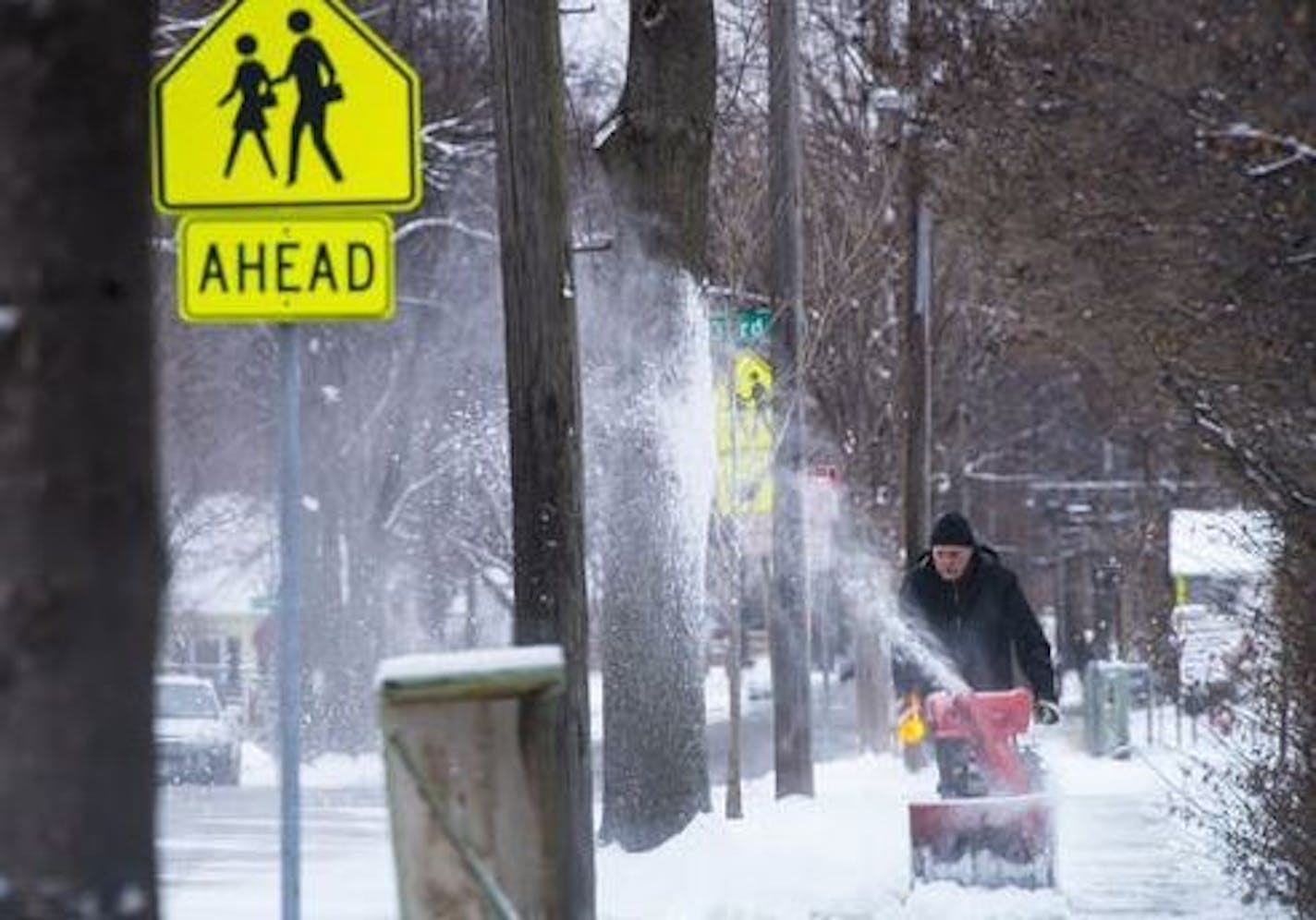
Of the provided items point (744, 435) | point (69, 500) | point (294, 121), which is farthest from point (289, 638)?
point (744, 435)

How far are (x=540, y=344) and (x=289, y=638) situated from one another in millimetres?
3772

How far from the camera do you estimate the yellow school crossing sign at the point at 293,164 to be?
810cm

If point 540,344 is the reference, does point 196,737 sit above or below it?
below

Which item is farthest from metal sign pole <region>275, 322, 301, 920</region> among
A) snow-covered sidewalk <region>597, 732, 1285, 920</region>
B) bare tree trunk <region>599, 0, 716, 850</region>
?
bare tree trunk <region>599, 0, 716, 850</region>

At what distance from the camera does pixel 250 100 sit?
814cm

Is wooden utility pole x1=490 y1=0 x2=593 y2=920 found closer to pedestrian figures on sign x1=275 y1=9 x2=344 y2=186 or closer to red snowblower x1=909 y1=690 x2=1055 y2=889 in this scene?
red snowblower x1=909 y1=690 x2=1055 y2=889

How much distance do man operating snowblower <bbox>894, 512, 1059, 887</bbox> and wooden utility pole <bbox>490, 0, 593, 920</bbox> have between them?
6.57 ft

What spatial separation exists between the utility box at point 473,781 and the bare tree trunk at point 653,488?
29.6ft

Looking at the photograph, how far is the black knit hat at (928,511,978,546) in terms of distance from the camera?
13.4 metres

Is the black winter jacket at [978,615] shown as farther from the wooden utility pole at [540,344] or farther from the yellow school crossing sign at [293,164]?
the yellow school crossing sign at [293,164]

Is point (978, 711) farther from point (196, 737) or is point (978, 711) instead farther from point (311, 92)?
point (196, 737)

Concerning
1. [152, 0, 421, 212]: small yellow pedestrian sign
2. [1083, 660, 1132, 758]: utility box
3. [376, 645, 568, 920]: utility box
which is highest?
[152, 0, 421, 212]: small yellow pedestrian sign

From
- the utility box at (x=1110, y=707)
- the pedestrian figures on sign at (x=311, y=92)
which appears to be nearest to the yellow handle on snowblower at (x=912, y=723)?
the pedestrian figures on sign at (x=311, y=92)

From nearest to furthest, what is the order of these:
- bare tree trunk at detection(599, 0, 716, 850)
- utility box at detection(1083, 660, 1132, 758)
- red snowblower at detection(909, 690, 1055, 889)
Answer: red snowblower at detection(909, 690, 1055, 889)
bare tree trunk at detection(599, 0, 716, 850)
utility box at detection(1083, 660, 1132, 758)
